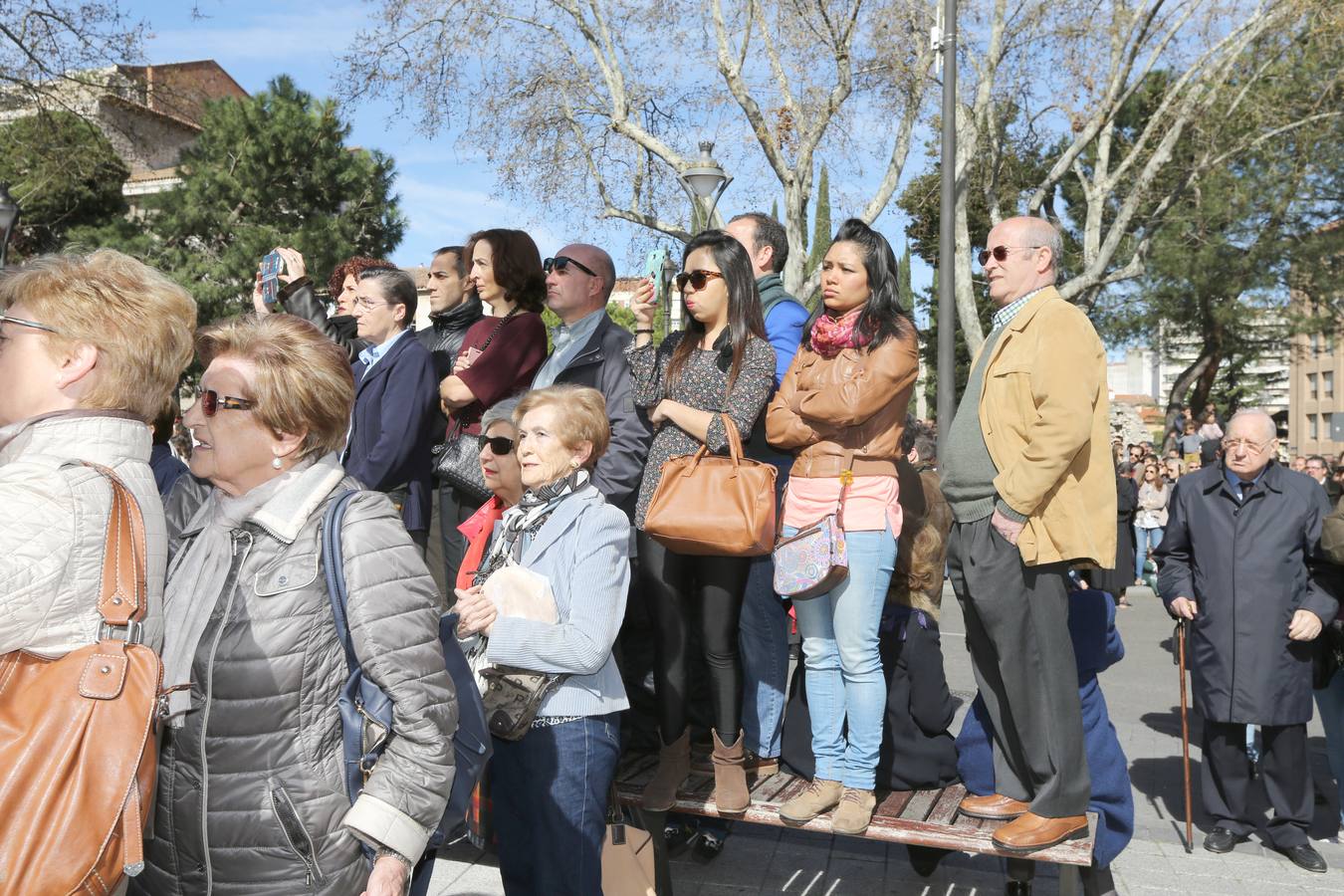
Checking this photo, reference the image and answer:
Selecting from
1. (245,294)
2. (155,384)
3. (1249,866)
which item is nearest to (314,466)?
(155,384)

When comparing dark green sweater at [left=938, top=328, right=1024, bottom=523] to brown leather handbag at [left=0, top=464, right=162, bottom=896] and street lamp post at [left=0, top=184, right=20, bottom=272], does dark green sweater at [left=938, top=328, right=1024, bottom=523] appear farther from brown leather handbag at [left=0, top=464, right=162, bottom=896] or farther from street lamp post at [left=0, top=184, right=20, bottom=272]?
street lamp post at [left=0, top=184, right=20, bottom=272]

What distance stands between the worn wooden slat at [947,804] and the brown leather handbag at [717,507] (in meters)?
1.10

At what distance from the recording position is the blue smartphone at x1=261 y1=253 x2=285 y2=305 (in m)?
4.93

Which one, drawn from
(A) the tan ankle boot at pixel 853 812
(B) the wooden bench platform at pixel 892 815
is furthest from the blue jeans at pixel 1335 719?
(A) the tan ankle boot at pixel 853 812

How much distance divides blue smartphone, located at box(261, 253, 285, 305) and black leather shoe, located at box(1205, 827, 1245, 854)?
16.6ft

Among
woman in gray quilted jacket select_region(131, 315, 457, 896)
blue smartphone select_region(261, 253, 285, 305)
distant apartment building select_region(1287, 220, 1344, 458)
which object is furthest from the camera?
distant apartment building select_region(1287, 220, 1344, 458)

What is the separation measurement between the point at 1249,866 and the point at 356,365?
4708mm

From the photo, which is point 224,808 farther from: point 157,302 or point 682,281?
point 682,281

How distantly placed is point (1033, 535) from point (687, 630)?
48.9 inches

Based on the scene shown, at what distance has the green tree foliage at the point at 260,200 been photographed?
33031 mm

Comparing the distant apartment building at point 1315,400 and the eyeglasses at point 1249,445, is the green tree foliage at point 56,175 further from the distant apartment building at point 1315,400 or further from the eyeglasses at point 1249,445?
the distant apartment building at point 1315,400

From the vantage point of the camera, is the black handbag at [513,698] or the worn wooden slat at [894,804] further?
the worn wooden slat at [894,804]

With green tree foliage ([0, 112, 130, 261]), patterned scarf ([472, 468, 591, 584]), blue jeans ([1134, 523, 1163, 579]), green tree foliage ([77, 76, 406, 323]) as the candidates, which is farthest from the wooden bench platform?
green tree foliage ([77, 76, 406, 323])

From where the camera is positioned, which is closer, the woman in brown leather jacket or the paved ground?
the woman in brown leather jacket
